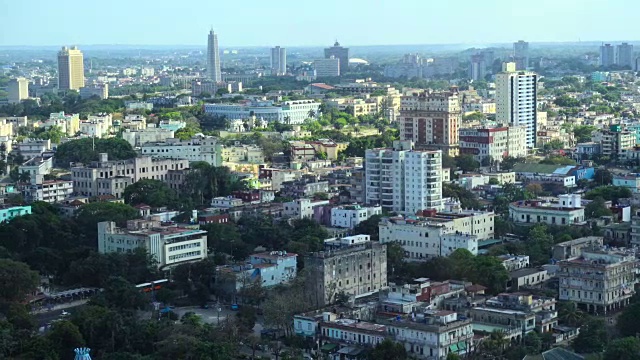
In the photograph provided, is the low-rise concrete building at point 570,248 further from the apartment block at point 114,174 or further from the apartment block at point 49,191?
the apartment block at point 49,191

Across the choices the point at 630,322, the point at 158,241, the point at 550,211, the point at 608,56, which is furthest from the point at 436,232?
the point at 608,56

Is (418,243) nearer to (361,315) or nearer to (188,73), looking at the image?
(361,315)

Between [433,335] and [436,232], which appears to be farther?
[436,232]

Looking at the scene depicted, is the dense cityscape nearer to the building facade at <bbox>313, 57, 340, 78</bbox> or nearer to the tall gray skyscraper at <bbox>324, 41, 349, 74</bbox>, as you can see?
the building facade at <bbox>313, 57, 340, 78</bbox>

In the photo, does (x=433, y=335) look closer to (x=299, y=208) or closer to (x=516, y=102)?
(x=299, y=208)

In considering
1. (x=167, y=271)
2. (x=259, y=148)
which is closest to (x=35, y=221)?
(x=167, y=271)
